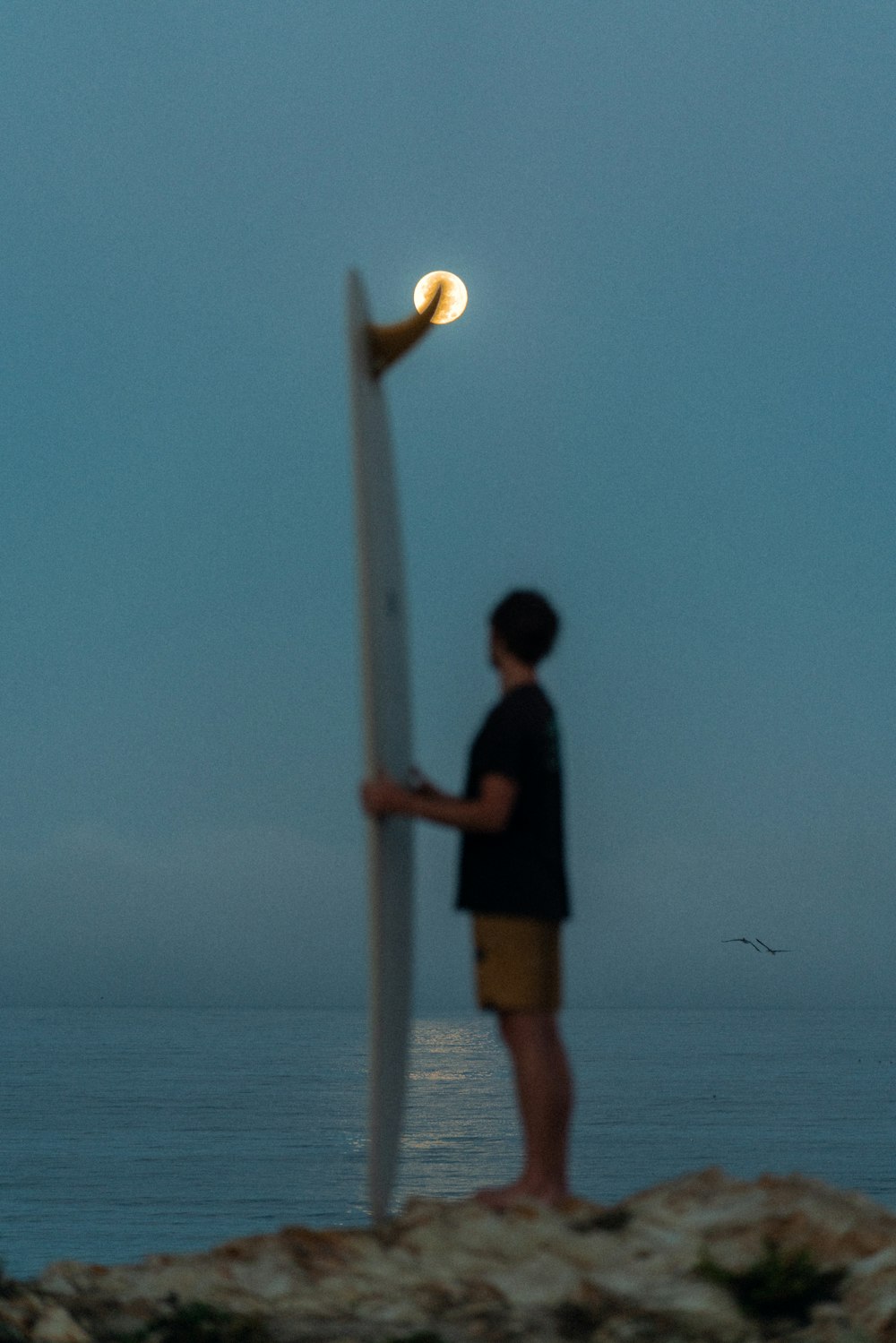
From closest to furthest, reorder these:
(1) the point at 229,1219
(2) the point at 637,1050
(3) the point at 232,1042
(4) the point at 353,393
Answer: (4) the point at 353,393, (1) the point at 229,1219, (2) the point at 637,1050, (3) the point at 232,1042

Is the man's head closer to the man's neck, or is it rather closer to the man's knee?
the man's neck

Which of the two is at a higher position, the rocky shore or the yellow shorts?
the yellow shorts

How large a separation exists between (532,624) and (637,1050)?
124 metres

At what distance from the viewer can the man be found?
5.21 m

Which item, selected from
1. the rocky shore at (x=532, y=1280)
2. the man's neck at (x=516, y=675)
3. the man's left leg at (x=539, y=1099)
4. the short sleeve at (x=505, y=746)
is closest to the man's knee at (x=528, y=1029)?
the man's left leg at (x=539, y=1099)

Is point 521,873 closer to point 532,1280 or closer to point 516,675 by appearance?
point 516,675

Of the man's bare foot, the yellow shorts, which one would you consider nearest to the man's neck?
the yellow shorts

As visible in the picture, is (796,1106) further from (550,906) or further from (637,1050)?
(550,906)

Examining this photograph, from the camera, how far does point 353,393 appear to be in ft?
18.6

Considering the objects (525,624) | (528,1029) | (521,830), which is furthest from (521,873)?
(525,624)

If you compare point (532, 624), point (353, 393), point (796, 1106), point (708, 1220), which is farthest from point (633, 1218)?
point (796, 1106)

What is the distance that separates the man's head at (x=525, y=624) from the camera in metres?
5.41

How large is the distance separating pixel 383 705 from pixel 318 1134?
188 ft

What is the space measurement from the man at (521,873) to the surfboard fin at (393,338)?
50.1 inches
